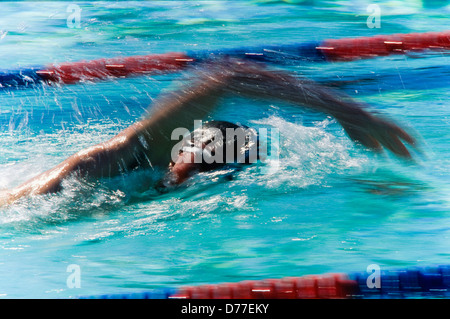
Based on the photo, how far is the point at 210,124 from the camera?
2.83 meters

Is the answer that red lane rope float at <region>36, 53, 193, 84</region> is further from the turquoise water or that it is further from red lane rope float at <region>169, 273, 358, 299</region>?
red lane rope float at <region>169, 273, 358, 299</region>

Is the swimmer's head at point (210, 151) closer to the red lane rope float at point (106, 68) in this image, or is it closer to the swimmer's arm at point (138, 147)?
the swimmer's arm at point (138, 147)

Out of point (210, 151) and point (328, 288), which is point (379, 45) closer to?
point (210, 151)

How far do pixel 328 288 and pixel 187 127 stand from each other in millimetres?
1222

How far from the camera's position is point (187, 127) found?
2707 mm

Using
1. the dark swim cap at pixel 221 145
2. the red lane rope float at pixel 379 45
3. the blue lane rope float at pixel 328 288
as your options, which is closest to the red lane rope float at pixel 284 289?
the blue lane rope float at pixel 328 288

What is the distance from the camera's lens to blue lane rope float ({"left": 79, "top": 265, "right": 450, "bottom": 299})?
1.79m

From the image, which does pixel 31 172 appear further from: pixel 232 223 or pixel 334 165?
pixel 334 165

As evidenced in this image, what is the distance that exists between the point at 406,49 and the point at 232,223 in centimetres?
310

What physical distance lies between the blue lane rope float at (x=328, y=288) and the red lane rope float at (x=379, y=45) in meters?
2.88

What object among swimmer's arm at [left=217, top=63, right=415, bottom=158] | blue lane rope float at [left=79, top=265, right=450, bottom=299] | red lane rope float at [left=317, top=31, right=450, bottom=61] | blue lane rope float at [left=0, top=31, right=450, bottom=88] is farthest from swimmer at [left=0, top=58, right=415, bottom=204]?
red lane rope float at [left=317, top=31, right=450, bottom=61]

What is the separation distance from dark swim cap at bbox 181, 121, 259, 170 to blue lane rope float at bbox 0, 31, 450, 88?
5.35ft
